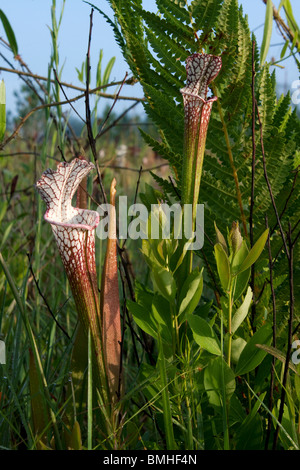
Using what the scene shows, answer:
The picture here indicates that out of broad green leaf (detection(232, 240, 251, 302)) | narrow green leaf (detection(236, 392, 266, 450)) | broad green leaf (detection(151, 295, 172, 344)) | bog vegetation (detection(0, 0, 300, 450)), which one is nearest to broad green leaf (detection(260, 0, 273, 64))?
bog vegetation (detection(0, 0, 300, 450))

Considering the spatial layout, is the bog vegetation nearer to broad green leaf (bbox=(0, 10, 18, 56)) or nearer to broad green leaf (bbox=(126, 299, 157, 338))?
broad green leaf (bbox=(126, 299, 157, 338))

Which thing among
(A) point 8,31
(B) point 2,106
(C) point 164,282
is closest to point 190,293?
(C) point 164,282

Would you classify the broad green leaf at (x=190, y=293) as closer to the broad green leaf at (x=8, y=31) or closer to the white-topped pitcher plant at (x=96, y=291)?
the white-topped pitcher plant at (x=96, y=291)

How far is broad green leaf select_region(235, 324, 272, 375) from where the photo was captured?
73 centimetres

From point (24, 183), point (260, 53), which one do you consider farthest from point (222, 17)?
point (24, 183)

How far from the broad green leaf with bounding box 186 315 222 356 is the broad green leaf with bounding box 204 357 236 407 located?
0.08 ft

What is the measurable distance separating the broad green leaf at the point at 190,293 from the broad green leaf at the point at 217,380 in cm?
9

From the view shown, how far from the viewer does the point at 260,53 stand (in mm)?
916

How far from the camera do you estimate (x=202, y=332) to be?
0.71 metres

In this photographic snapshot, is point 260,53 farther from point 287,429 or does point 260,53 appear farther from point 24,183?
point 24,183

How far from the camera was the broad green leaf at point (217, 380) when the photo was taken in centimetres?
71

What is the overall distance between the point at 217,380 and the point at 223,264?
0.17m

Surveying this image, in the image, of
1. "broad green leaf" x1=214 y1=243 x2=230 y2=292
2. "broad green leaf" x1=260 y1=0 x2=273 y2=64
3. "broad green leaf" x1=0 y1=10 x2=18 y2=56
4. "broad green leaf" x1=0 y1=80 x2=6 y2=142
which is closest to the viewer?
"broad green leaf" x1=214 y1=243 x2=230 y2=292
